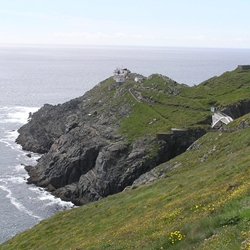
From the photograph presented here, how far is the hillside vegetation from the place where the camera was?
17797 mm

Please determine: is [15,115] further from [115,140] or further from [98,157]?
[98,157]

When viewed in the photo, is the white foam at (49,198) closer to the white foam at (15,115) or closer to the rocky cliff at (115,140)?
the rocky cliff at (115,140)

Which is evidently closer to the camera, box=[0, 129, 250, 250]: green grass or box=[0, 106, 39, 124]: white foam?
box=[0, 129, 250, 250]: green grass

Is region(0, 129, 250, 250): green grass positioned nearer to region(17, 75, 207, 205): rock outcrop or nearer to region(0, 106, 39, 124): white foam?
region(17, 75, 207, 205): rock outcrop

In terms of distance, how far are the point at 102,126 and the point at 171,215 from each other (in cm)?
8273

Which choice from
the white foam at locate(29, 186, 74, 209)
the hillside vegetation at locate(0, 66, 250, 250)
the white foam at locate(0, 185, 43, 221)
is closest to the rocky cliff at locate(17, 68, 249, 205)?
the hillside vegetation at locate(0, 66, 250, 250)

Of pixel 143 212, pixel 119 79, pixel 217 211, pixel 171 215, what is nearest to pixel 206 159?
pixel 143 212

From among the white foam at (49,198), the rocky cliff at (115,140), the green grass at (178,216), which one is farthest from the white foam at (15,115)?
the green grass at (178,216)

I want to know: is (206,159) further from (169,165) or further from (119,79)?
(119,79)

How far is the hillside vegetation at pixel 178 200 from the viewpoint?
17797mm

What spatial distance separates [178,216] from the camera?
23.2 m

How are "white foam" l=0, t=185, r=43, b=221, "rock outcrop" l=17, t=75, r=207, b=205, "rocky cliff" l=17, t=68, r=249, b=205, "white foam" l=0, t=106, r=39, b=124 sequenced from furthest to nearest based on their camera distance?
"white foam" l=0, t=106, r=39, b=124 → "rocky cliff" l=17, t=68, r=249, b=205 → "rock outcrop" l=17, t=75, r=207, b=205 → "white foam" l=0, t=185, r=43, b=221

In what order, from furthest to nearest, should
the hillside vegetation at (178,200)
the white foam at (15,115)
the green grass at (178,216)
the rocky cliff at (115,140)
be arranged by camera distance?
the white foam at (15,115)
the rocky cliff at (115,140)
the hillside vegetation at (178,200)
the green grass at (178,216)

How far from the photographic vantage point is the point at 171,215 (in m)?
24.3
